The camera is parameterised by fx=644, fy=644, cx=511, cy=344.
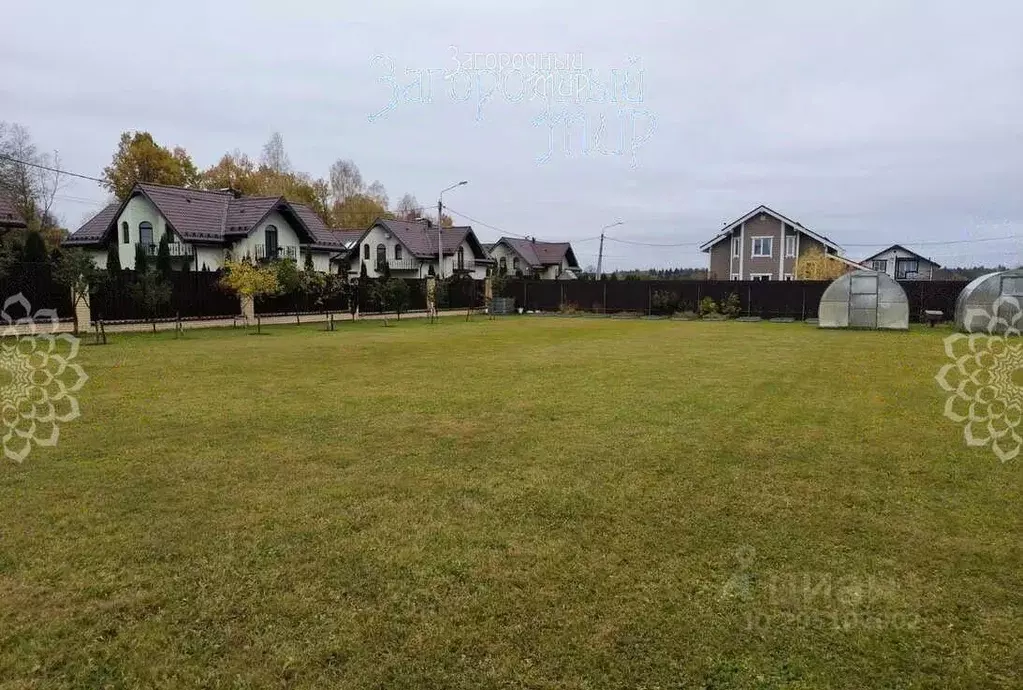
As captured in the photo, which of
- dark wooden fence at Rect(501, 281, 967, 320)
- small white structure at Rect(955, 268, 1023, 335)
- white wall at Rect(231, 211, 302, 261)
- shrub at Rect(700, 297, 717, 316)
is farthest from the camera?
white wall at Rect(231, 211, 302, 261)

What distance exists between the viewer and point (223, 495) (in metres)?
4.45

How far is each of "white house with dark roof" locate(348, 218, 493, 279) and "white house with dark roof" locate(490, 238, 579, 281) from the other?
4223 mm

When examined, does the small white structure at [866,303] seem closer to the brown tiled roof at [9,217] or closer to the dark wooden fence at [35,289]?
the dark wooden fence at [35,289]

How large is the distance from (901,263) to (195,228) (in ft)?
161

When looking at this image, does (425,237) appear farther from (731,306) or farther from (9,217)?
(9,217)

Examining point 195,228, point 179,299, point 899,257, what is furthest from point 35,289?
point 899,257

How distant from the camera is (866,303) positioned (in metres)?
21.7

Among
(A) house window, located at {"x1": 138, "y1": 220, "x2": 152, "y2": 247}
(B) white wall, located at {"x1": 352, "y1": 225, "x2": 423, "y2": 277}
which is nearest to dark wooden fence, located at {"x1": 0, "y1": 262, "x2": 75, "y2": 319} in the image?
(A) house window, located at {"x1": 138, "y1": 220, "x2": 152, "y2": 247}

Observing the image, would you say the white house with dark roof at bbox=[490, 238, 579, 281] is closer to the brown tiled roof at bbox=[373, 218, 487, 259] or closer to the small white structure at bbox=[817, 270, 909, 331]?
the brown tiled roof at bbox=[373, 218, 487, 259]

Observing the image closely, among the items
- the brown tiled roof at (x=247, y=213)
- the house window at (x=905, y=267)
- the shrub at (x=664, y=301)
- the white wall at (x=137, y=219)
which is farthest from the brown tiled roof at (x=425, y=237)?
the house window at (x=905, y=267)

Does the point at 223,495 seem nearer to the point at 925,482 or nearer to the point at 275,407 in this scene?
the point at 275,407

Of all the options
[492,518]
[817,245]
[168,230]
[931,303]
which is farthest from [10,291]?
[817,245]

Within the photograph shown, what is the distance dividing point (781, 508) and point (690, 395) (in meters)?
4.03

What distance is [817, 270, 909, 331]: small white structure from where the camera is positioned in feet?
70.2
